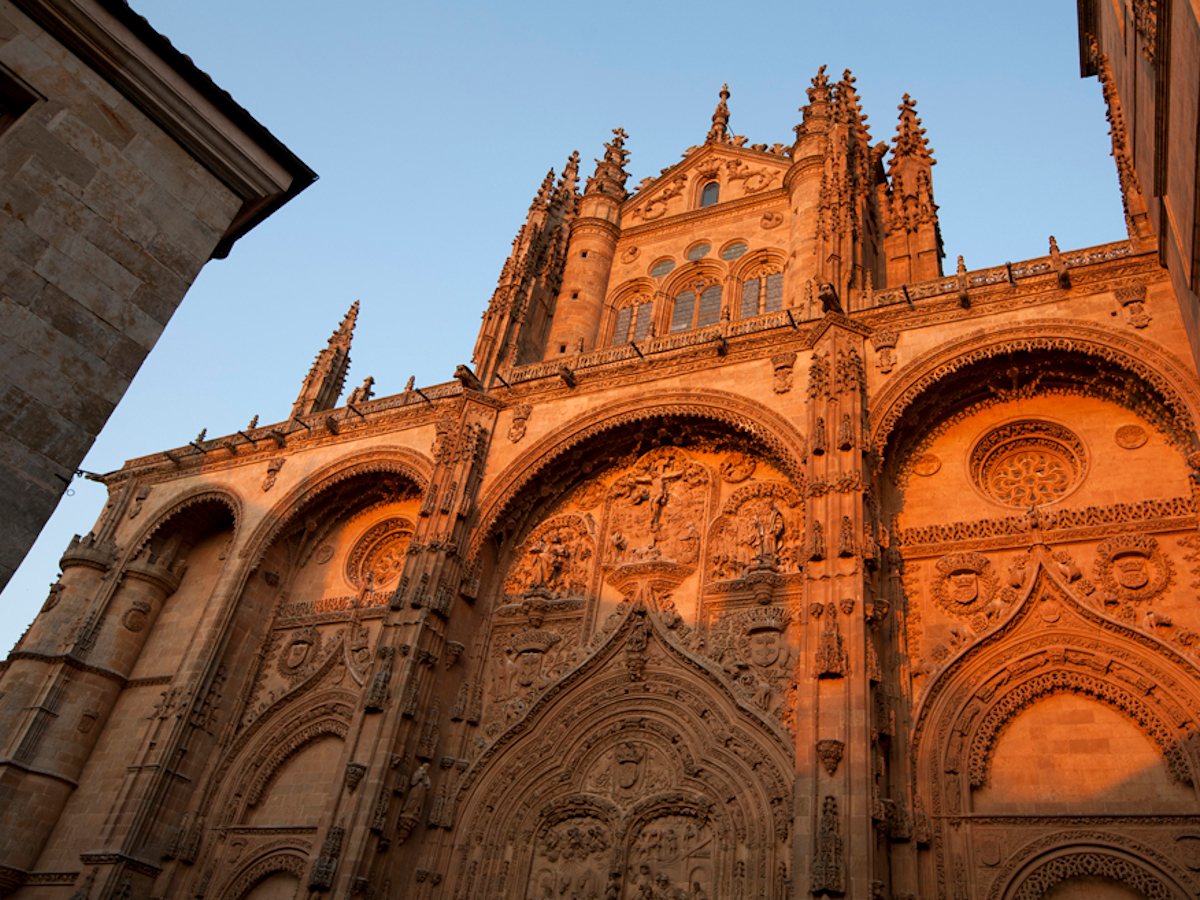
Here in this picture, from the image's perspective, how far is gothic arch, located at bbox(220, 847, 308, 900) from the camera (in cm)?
1809

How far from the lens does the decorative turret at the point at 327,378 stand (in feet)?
87.1

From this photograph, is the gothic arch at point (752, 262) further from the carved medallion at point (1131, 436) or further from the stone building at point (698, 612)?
the carved medallion at point (1131, 436)

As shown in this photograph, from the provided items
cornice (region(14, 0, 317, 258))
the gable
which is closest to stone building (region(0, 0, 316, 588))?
cornice (region(14, 0, 317, 258))

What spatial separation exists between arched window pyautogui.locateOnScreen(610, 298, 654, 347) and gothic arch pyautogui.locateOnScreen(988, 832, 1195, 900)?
1465 centimetres

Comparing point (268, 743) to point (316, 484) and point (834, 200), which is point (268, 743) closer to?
point (316, 484)

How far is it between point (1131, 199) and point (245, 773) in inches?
801

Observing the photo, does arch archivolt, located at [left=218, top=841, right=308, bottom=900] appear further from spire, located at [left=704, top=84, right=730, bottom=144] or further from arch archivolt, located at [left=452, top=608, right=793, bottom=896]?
spire, located at [left=704, top=84, right=730, bottom=144]

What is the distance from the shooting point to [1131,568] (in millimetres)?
14406

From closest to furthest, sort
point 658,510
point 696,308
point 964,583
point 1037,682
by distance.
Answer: point 1037,682
point 964,583
point 658,510
point 696,308

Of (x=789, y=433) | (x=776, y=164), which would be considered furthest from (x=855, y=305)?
(x=776, y=164)

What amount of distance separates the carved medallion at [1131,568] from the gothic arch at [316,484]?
13.5 m

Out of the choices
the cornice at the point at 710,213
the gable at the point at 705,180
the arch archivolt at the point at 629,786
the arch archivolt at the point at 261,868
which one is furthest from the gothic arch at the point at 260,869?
the gable at the point at 705,180

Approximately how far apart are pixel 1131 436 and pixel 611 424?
9218 mm

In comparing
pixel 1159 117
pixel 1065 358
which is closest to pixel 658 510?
pixel 1065 358
